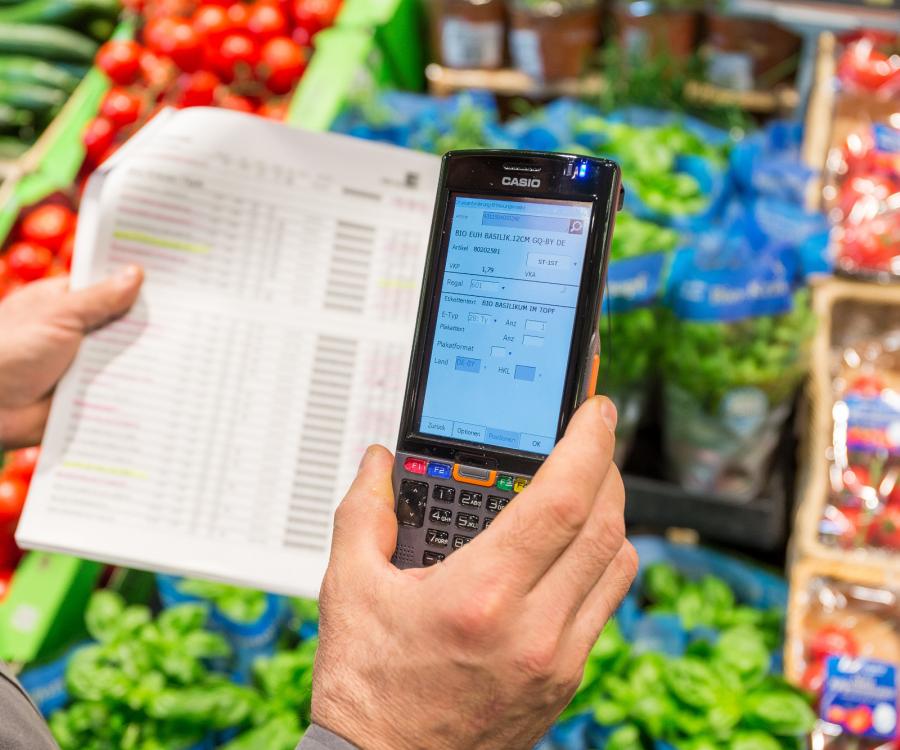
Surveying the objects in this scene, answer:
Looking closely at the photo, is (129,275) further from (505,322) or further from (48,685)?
(48,685)

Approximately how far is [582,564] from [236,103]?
1.88m

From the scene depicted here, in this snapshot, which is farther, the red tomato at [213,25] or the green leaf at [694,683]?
the red tomato at [213,25]

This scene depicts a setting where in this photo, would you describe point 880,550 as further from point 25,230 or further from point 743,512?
point 25,230

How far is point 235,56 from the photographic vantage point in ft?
7.30

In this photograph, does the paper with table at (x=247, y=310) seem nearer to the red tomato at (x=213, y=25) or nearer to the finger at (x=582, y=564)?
the finger at (x=582, y=564)

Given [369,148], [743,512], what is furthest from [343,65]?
[743,512]

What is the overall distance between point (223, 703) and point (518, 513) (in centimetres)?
82

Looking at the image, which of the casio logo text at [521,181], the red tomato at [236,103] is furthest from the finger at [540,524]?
the red tomato at [236,103]

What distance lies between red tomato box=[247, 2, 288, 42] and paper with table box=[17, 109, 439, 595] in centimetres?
A: 145

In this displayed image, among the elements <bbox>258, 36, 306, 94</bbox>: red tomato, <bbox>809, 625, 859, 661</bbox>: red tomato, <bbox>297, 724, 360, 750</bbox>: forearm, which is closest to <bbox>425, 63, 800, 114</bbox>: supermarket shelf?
<bbox>258, 36, 306, 94</bbox>: red tomato

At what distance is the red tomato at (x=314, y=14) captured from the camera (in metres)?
2.28

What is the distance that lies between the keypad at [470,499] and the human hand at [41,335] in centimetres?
46

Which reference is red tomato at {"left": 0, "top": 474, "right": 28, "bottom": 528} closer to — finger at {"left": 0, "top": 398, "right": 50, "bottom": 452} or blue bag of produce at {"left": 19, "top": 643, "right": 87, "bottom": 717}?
blue bag of produce at {"left": 19, "top": 643, "right": 87, "bottom": 717}

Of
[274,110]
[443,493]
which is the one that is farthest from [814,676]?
[274,110]
